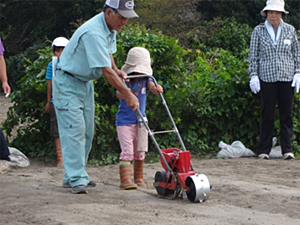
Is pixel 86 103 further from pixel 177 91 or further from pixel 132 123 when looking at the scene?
pixel 177 91

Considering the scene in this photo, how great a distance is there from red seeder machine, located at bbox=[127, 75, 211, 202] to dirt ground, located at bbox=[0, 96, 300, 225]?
0.28 feet

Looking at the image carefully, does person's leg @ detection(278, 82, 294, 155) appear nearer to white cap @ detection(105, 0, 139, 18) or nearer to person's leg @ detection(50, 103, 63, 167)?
person's leg @ detection(50, 103, 63, 167)

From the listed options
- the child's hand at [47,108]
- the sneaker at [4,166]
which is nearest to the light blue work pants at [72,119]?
the sneaker at [4,166]

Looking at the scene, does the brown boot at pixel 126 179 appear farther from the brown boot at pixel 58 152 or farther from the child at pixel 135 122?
the brown boot at pixel 58 152

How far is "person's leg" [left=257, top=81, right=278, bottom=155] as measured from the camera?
942cm

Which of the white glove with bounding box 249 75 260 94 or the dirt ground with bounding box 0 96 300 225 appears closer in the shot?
the dirt ground with bounding box 0 96 300 225

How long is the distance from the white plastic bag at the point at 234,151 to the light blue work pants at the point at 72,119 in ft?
10.8

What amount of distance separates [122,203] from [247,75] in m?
4.52

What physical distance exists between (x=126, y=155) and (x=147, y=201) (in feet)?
2.85

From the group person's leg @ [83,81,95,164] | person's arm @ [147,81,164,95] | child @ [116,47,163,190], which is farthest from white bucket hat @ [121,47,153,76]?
person's leg @ [83,81,95,164]

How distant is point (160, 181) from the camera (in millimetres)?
6555

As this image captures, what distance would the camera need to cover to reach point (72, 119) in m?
6.63

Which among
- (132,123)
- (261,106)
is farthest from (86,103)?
(261,106)

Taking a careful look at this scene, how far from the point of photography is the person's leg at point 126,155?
6918 mm
